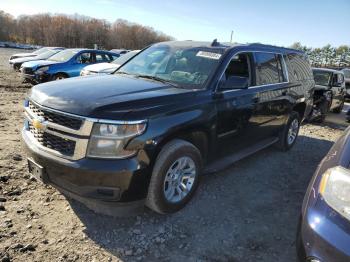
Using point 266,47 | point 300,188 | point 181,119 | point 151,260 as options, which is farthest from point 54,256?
point 266,47

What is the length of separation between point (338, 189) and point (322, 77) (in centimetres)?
1095

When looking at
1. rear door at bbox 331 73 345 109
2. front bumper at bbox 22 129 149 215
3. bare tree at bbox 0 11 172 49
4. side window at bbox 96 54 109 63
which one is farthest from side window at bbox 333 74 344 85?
bare tree at bbox 0 11 172 49

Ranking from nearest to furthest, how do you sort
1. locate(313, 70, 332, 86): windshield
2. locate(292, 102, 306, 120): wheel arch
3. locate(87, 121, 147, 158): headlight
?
1. locate(87, 121, 147, 158): headlight
2. locate(292, 102, 306, 120): wheel arch
3. locate(313, 70, 332, 86): windshield

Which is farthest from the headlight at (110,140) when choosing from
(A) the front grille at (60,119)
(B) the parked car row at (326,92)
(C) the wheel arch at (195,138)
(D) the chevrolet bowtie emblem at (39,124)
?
(B) the parked car row at (326,92)

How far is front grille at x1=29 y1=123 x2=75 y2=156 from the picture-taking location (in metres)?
3.12

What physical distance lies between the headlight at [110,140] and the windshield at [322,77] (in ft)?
34.0

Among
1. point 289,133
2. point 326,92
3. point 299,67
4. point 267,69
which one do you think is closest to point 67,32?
point 326,92

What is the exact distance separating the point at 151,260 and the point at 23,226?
1386 mm

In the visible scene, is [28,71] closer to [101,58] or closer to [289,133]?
[101,58]

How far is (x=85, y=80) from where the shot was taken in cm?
407

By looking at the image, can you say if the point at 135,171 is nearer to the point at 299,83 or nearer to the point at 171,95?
the point at 171,95

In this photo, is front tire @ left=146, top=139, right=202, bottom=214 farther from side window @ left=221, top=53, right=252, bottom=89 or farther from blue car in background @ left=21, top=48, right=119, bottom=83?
blue car in background @ left=21, top=48, right=119, bottom=83

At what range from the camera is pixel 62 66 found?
41.0 ft

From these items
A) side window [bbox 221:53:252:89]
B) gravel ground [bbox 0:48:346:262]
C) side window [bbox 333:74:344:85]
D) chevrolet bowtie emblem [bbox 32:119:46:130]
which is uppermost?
side window [bbox 221:53:252:89]
